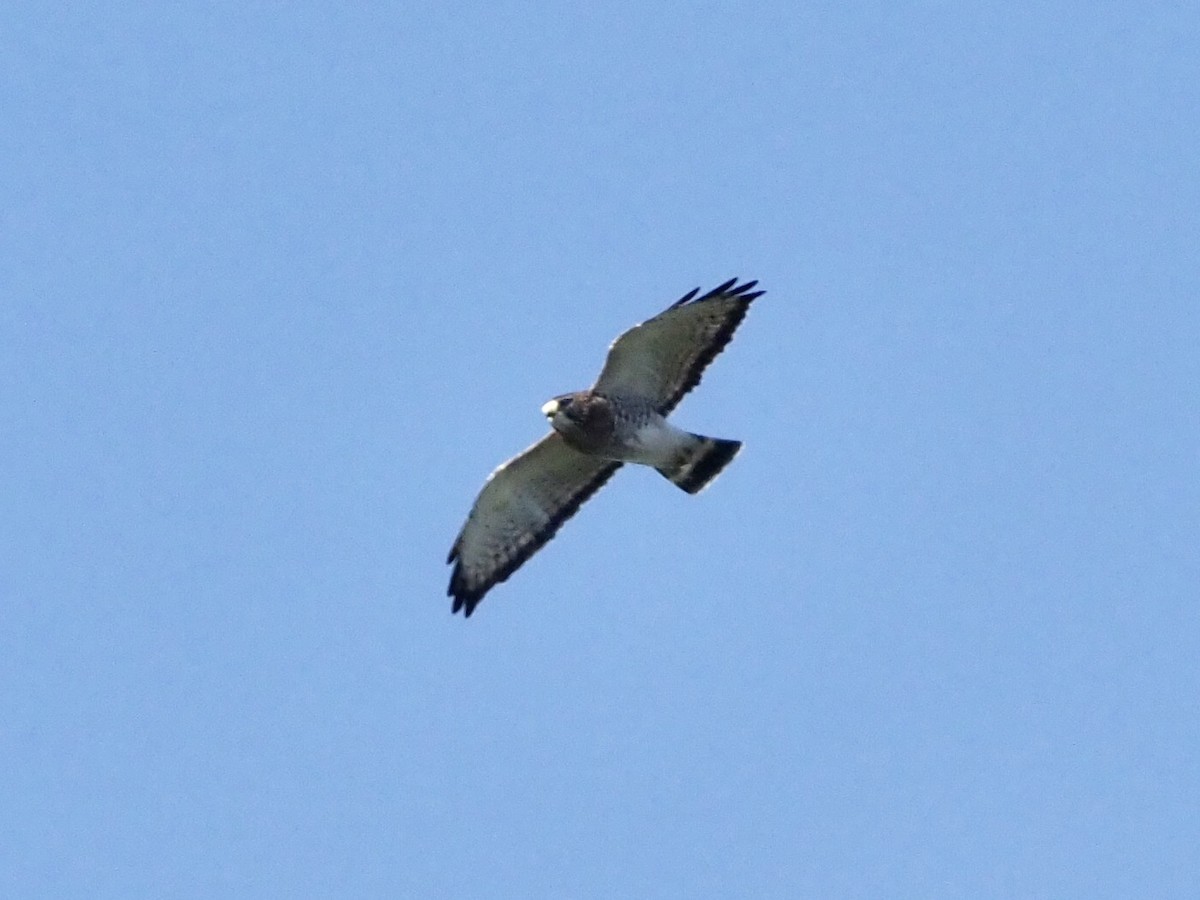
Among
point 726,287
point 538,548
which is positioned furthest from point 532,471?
point 726,287

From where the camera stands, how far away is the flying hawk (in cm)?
1725

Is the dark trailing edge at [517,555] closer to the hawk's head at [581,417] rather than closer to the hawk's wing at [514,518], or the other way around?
the hawk's wing at [514,518]

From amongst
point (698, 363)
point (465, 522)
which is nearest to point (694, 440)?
point (698, 363)

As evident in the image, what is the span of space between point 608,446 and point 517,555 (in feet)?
4.39

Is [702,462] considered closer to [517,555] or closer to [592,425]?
[592,425]

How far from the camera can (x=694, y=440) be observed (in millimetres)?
17891

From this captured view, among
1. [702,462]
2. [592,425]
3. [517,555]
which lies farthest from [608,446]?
[517,555]

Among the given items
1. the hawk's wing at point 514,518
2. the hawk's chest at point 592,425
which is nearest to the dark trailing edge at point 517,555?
the hawk's wing at point 514,518

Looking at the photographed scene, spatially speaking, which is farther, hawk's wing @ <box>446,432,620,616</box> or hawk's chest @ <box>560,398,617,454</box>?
hawk's wing @ <box>446,432,620,616</box>

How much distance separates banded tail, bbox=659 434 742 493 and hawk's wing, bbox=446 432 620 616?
503mm

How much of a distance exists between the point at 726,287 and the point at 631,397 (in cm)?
104

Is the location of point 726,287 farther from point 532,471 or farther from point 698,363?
point 532,471

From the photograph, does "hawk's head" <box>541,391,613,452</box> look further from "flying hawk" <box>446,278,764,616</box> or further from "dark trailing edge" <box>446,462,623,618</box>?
"dark trailing edge" <box>446,462,623,618</box>

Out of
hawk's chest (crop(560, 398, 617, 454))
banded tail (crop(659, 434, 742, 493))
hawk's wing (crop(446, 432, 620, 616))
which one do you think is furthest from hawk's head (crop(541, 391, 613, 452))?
banded tail (crop(659, 434, 742, 493))
